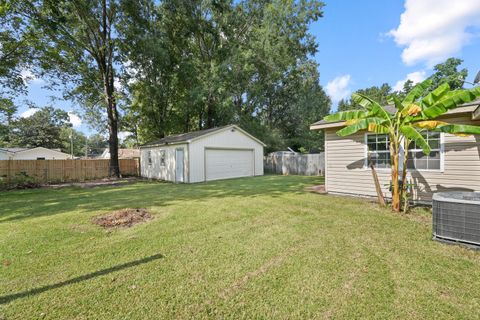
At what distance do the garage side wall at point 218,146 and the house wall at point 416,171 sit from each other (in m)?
7.59

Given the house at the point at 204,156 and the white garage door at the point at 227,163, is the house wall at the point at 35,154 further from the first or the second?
the white garage door at the point at 227,163

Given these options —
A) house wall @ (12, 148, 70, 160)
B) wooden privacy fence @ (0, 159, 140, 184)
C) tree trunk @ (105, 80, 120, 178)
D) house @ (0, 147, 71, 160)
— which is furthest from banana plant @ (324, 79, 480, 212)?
house wall @ (12, 148, 70, 160)

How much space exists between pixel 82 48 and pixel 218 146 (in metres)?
11.7

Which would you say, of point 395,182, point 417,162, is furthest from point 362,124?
point 417,162

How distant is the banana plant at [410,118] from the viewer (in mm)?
4926

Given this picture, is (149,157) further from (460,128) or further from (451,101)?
(460,128)

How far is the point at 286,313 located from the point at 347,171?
22.3ft

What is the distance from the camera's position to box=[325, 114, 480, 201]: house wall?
5.73 meters

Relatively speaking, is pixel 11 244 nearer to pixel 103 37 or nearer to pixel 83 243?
pixel 83 243

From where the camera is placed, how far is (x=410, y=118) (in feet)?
17.9

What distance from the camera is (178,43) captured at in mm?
19953

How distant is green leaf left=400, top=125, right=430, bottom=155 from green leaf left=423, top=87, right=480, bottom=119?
451 mm

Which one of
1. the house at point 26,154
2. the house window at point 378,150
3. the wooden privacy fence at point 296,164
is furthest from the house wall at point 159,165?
the house at point 26,154

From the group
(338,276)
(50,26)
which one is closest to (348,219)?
(338,276)
